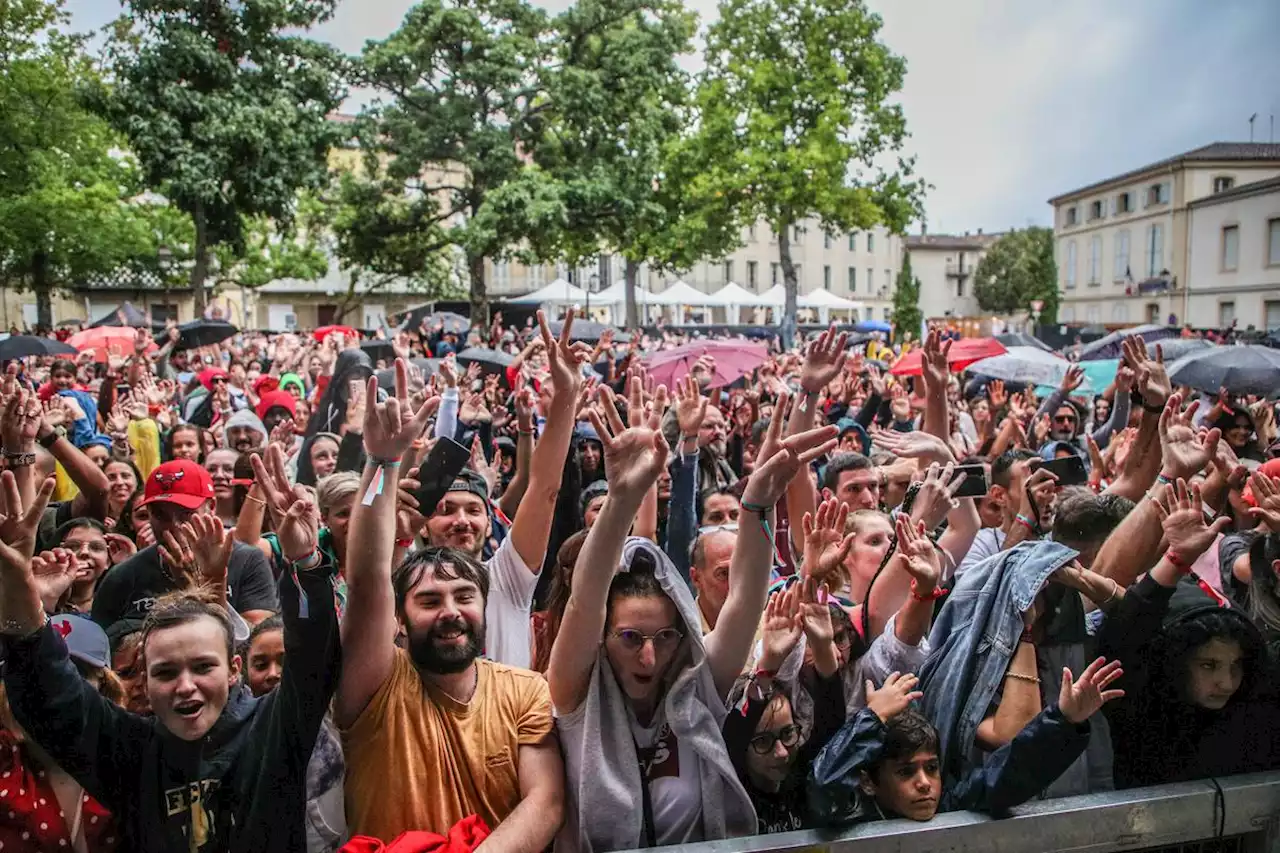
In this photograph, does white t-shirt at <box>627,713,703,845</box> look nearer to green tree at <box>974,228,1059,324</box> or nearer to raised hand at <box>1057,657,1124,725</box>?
raised hand at <box>1057,657,1124,725</box>

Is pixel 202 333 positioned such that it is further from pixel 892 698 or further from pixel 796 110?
pixel 796 110

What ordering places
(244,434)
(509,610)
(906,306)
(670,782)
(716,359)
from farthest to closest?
(906,306) < (716,359) < (244,434) < (509,610) < (670,782)

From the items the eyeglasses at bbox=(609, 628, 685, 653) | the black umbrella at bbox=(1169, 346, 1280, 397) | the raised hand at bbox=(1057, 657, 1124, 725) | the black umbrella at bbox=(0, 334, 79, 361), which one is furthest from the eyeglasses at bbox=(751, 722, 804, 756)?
the black umbrella at bbox=(0, 334, 79, 361)

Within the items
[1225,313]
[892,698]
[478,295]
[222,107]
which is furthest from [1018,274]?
[892,698]

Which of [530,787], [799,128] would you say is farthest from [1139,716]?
[799,128]

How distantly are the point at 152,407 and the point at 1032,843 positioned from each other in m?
7.23

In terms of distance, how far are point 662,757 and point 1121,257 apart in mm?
57825

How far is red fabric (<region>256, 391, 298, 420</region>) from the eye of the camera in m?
8.20

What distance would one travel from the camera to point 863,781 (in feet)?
8.83

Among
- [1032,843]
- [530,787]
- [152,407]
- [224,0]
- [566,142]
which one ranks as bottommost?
[1032,843]

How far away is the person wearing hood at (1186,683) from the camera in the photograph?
289cm

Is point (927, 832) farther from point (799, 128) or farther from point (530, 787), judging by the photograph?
point (799, 128)

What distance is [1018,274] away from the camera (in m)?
62.0

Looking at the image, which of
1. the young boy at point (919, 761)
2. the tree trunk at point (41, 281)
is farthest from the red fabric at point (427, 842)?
the tree trunk at point (41, 281)
